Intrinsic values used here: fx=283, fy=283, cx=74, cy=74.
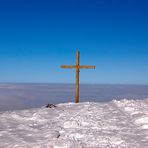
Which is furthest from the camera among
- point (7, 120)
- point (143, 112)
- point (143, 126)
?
point (143, 112)

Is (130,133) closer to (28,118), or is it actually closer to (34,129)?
(34,129)

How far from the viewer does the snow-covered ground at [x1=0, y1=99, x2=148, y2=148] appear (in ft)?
28.6

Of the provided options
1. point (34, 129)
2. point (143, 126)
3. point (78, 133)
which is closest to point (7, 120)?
point (34, 129)

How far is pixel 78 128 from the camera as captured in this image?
1098 cm

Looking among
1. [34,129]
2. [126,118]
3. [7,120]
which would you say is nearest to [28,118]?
[7,120]

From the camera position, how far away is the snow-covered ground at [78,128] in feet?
28.6

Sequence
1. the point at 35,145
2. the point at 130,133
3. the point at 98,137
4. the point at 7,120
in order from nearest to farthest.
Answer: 1. the point at 35,145
2. the point at 98,137
3. the point at 130,133
4. the point at 7,120

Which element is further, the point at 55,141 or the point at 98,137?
→ the point at 98,137

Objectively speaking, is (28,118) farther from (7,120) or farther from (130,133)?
(130,133)

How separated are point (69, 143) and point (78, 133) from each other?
1429 millimetres

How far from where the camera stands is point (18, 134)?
979cm

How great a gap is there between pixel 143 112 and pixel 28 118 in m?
5.56

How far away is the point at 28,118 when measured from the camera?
1312 cm

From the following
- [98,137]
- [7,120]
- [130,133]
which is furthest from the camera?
[7,120]
